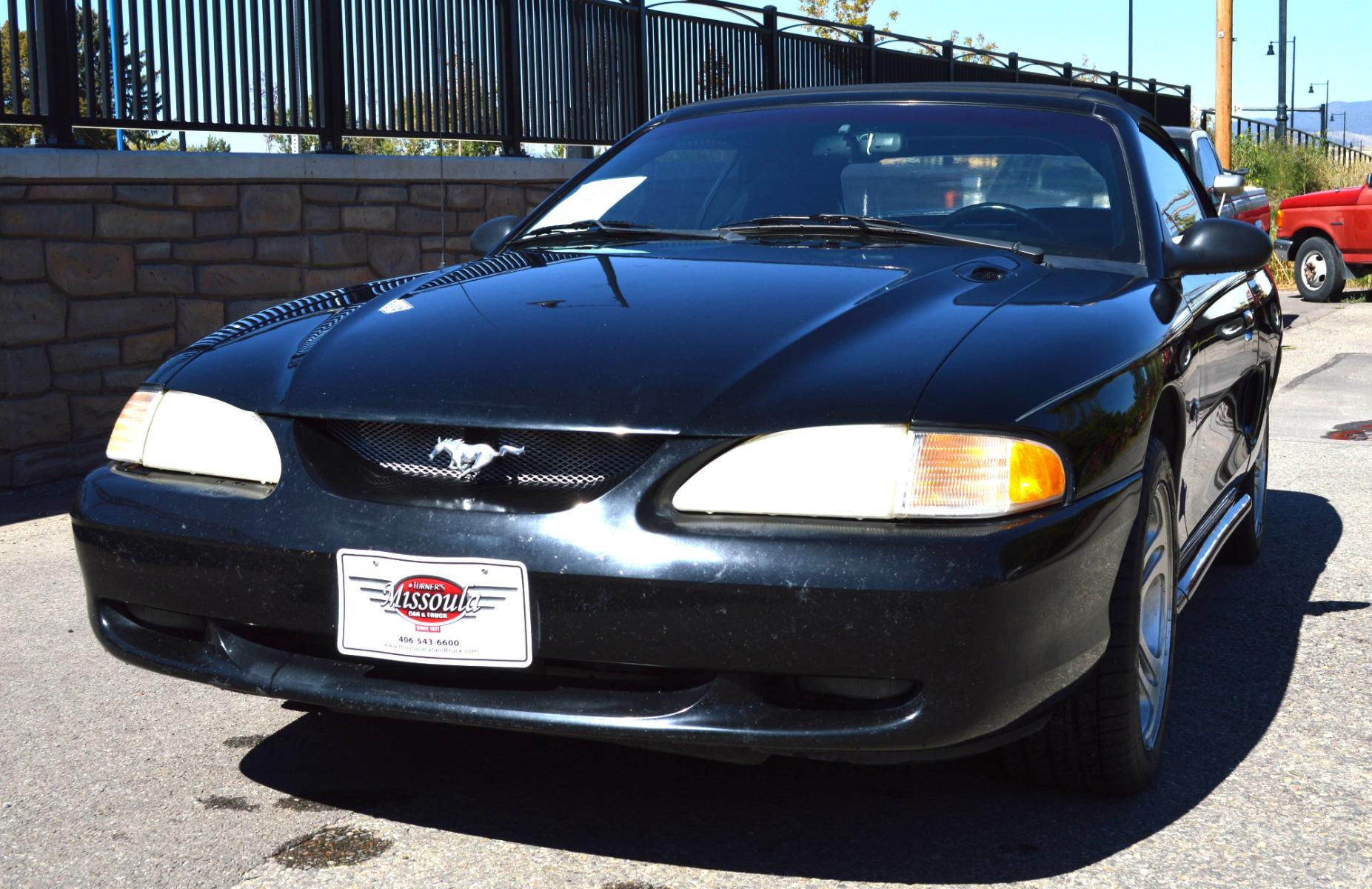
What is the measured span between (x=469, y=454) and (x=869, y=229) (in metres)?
1.38

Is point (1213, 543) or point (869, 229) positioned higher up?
point (869, 229)

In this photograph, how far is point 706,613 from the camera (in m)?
2.38

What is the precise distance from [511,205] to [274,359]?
21.3ft

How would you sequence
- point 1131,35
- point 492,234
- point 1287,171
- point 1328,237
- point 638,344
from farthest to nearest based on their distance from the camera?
point 1131,35 → point 1287,171 → point 1328,237 → point 492,234 → point 638,344

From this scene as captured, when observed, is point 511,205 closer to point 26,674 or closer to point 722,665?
point 26,674

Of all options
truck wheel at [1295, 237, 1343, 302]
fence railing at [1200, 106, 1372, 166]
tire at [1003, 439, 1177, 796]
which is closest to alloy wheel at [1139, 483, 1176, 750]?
tire at [1003, 439, 1177, 796]

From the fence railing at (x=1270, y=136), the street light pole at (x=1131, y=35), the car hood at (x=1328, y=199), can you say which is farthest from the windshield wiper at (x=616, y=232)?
the street light pole at (x=1131, y=35)

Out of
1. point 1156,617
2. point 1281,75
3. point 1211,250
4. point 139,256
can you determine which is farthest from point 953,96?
point 1281,75

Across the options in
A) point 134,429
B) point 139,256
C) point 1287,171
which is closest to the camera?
point 134,429

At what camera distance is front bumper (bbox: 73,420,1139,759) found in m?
2.36

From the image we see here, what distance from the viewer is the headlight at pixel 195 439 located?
8.99 feet

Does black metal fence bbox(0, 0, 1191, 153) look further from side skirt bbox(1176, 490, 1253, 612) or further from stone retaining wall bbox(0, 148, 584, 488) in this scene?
side skirt bbox(1176, 490, 1253, 612)

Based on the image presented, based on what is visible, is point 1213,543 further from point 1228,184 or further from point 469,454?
point 1228,184

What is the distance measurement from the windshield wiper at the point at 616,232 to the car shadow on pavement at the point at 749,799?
1216 mm
